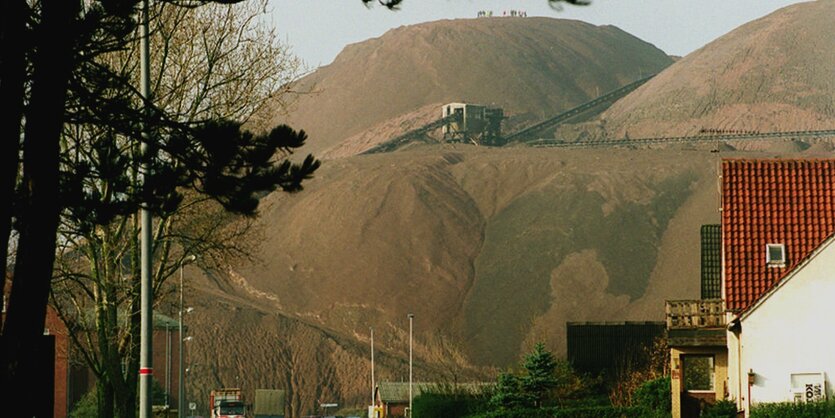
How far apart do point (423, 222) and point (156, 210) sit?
18197 cm

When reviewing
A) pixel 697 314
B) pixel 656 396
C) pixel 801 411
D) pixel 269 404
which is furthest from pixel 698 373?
pixel 269 404

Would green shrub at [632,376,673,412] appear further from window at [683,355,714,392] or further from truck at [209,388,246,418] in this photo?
truck at [209,388,246,418]

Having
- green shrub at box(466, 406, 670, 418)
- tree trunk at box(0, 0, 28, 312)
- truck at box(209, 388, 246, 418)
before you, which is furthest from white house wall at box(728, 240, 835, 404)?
truck at box(209, 388, 246, 418)

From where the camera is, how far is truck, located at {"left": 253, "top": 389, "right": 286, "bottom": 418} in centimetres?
8569

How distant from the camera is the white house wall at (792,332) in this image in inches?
1404

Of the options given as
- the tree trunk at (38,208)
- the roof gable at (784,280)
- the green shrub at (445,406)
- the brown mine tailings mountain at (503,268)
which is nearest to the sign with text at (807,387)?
the roof gable at (784,280)

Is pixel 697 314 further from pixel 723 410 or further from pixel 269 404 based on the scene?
pixel 269 404

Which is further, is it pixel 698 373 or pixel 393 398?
pixel 393 398

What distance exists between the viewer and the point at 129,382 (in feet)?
109

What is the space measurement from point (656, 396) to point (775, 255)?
777cm

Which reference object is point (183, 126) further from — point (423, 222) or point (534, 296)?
point (423, 222)

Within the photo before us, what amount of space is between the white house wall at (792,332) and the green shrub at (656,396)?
8003 millimetres

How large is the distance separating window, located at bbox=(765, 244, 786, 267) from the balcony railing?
2.17 meters

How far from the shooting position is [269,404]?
Result: 8712 centimetres
